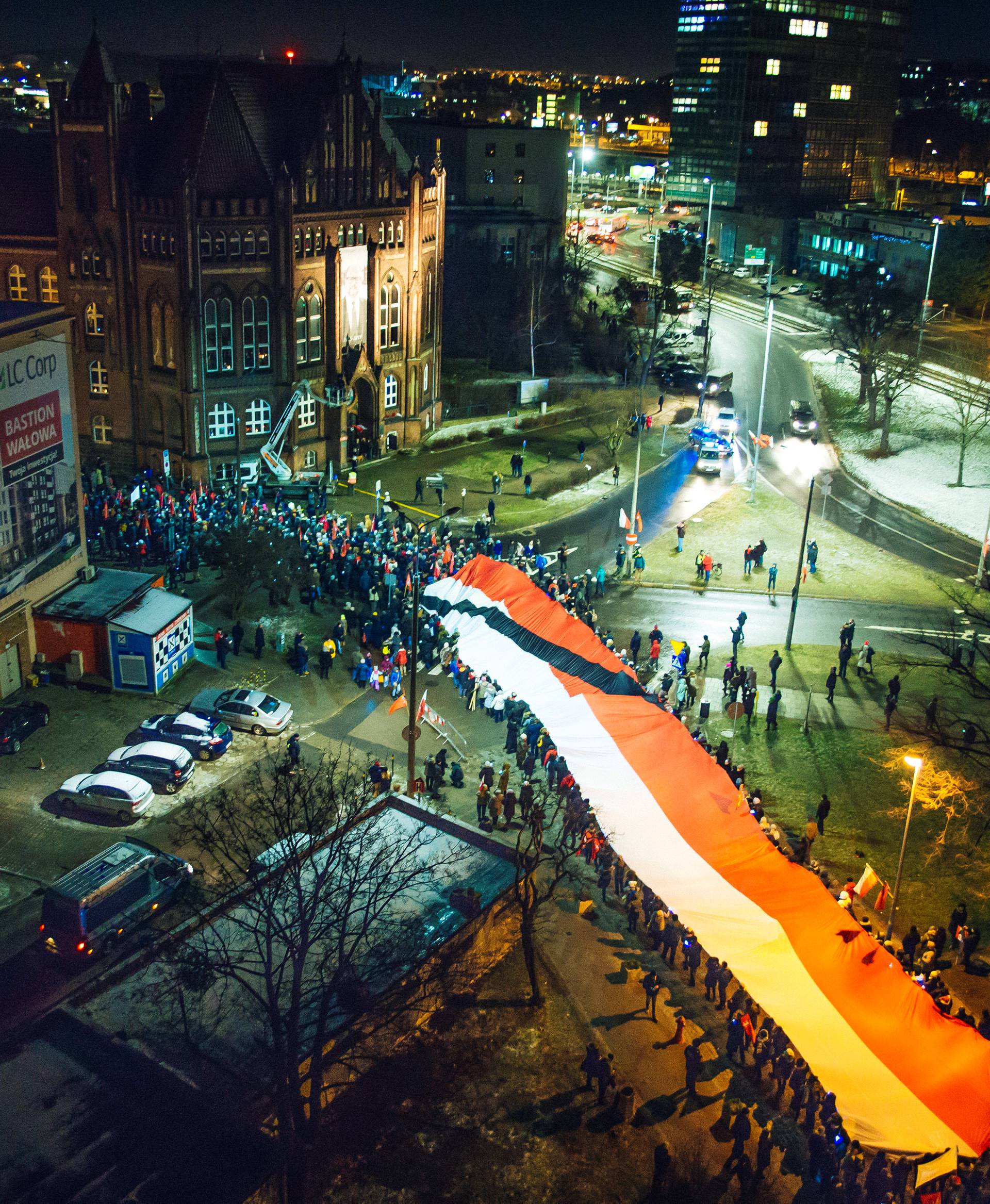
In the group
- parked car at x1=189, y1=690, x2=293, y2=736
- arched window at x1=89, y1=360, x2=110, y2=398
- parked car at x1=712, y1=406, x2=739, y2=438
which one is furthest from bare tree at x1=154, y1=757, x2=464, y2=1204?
parked car at x1=712, y1=406, x2=739, y2=438

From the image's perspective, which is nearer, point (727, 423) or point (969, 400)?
point (969, 400)

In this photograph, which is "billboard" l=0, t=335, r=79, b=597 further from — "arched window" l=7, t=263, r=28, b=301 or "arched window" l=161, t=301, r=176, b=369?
"arched window" l=7, t=263, r=28, b=301

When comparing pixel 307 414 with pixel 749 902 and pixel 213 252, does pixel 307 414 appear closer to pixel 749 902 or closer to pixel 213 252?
pixel 213 252

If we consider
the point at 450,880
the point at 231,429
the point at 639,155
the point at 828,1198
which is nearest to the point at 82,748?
the point at 450,880

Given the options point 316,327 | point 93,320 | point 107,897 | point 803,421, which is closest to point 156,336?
point 93,320

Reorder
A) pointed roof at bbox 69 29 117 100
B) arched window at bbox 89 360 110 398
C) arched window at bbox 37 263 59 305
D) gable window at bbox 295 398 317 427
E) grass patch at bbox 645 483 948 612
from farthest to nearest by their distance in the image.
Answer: gable window at bbox 295 398 317 427 → arched window at bbox 89 360 110 398 → arched window at bbox 37 263 59 305 → pointed roof at bbox 69 29 117 100 → grass patch at bbox 645 483 948 612

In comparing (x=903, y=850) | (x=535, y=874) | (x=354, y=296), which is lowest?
(x=535, y=874)
